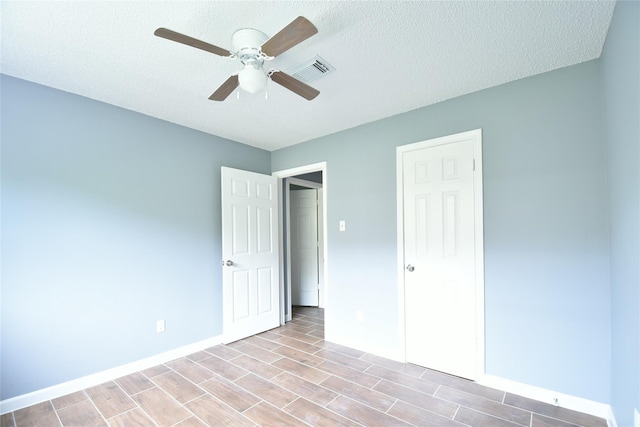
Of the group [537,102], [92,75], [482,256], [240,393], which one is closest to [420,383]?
[482,256]

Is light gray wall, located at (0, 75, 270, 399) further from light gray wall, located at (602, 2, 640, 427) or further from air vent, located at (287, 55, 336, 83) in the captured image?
light gray wall, located at (602, 2, 640, 427)

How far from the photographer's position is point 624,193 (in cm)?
144

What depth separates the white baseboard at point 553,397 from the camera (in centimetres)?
185

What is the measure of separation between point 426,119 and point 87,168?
9.98 feet

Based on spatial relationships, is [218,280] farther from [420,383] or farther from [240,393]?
[420,383]

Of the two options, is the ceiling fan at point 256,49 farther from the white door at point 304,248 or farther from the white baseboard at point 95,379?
the white door at point 304,248

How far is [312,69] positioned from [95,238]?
7.46 feet

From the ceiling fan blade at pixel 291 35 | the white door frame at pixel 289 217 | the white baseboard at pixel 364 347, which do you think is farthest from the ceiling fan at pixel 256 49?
the white baseboard at pixel 364 347

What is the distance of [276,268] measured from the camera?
12.5 ft

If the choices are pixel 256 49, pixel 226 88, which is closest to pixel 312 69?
pixel 256 49

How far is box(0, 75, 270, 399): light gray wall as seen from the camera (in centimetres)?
206

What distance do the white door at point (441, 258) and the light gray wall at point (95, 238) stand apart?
2.18 metres

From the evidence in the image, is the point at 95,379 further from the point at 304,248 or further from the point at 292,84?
the point at 304,248

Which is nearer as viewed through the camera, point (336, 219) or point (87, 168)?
point (87, 168)
